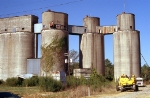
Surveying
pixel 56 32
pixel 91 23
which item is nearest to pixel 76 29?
pixel 91 23

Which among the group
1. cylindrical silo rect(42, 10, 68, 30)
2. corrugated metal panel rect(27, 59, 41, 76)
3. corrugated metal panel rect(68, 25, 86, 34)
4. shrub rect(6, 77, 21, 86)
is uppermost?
cylindrical silo rect(42, 10, 68, 30)

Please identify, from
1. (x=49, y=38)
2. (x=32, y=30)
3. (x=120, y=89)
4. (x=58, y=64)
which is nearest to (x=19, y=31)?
(x=32, y=30)

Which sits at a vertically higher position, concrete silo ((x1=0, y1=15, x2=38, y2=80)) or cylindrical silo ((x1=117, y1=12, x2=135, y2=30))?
cylindrical silo ((x1=117, y1=12, x2=135, y2=30))

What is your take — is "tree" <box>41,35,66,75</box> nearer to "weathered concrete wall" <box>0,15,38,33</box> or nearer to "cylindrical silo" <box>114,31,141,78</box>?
"weathered concrete wall" <box>0,15,38,33</box>

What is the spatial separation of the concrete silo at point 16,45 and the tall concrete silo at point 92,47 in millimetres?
11819

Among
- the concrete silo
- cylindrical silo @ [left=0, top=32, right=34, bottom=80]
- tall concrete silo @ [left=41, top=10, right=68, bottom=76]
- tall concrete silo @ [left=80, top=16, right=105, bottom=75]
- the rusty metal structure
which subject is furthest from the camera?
tall concrete silo @ [left=80, top=16, right=105, bottom=75]

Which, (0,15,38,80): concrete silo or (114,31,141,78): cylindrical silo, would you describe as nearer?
(114,31,141,78): cylindrical silo

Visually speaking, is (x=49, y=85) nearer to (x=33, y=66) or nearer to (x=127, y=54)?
(x=33, y=66)

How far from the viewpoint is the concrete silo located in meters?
58.2

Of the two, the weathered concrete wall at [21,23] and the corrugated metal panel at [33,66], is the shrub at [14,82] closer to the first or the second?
the corrugated metal panel at [33,66]

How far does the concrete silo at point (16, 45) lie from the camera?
58.2 m

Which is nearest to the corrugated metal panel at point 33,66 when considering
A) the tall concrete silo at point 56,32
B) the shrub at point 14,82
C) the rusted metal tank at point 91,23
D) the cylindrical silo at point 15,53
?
the cylindrical silo at point 15,53

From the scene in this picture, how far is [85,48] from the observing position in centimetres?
6100

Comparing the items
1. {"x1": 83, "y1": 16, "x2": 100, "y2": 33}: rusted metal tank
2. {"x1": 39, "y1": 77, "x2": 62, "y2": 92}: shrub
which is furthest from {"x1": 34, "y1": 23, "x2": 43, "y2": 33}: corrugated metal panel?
{"x1": 39, "y1": 77, "x2": 62, "y2": 92}: shrub
